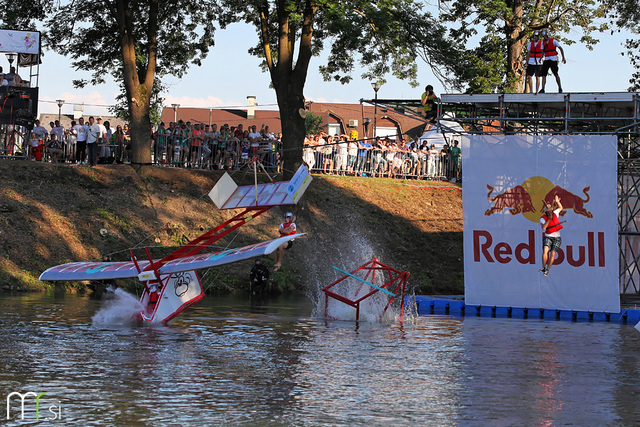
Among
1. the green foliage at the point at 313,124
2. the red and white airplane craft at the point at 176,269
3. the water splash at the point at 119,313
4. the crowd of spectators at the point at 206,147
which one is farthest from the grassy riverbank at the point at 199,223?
the green foliage at the point at 313,124

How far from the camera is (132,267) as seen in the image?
18.5 meters

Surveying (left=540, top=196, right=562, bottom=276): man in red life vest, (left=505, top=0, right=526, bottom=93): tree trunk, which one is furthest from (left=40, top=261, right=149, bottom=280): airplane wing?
(left=505, top=0, right=526, bottom=93): tree trunk

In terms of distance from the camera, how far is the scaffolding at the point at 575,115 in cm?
2108

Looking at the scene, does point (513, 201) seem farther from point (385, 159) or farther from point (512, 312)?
point (385, 159)

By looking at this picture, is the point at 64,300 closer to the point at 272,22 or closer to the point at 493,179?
the point at 493,179

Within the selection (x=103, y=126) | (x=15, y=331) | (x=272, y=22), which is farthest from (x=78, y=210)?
(x=15, y=331)

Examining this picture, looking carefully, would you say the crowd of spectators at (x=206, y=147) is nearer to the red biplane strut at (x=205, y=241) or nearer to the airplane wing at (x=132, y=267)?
the red biplane strut at (x=205, y=241)

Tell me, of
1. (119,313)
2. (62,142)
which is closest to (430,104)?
(119,313)

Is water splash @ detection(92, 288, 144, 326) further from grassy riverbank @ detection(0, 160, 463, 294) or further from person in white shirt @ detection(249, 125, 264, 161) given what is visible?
person in white shirt @ detection(249, 125, 264, 161)

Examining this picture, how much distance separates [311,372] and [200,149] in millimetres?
19903

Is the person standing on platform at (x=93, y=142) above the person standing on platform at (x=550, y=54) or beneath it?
beneath

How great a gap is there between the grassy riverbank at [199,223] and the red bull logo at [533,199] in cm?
833

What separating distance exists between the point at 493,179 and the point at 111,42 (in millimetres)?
16487

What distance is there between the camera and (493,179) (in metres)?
22.2
